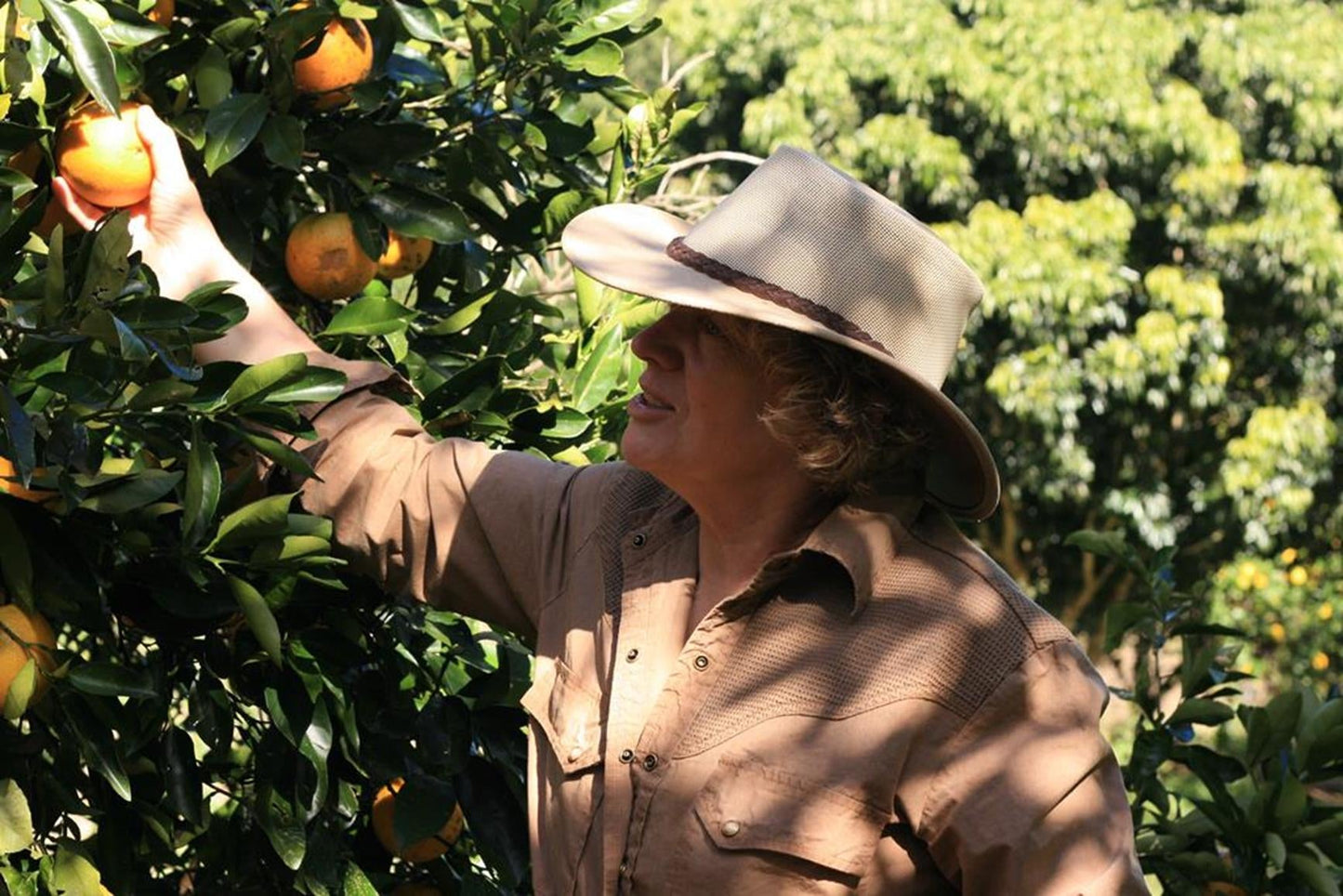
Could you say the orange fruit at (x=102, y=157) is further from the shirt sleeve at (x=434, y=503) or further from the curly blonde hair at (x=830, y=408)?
the curly blonde hair at (x=830, y=408)

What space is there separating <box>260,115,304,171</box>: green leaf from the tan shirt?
279mm

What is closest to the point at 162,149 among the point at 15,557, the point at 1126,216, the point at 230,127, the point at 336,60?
the point at 230,127

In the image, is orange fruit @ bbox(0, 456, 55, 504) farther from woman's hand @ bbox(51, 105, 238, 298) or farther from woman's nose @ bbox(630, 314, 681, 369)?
woman's nose @ bbox(630, 314, 681, 369)

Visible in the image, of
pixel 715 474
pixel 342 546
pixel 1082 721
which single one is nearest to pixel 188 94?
pixel 342 546

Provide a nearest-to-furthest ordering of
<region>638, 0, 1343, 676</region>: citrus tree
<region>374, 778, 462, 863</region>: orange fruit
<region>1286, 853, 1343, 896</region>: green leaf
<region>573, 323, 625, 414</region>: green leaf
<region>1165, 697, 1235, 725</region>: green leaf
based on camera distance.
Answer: <region>374, 778, 462, 863</region>: orange fruit → <region>573, 323, 625, 414</region>: green leaf → <region>1286, 853, 1343, 896</region>: green leaf → <region>1165, 697, 1235, 725</region>: green leaf → <region>638, 0, 1343, 676</region>: citrus tree

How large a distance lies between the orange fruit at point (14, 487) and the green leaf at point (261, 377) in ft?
0.53

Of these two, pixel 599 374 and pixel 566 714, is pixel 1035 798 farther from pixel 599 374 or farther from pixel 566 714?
pixel 599 374

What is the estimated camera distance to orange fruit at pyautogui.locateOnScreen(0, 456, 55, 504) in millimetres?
→ 1486

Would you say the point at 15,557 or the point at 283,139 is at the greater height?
the point at 283,139

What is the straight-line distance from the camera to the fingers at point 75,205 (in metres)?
1.67

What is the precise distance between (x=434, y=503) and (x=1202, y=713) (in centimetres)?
114

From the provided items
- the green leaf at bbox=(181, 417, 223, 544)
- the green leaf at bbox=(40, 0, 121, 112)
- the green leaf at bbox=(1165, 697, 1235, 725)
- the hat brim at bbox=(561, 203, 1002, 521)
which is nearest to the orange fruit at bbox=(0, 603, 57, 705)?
the green leaf at bbox=(181, 417, 223, 544)

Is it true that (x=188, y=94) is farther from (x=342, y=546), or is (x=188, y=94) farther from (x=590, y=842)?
(x=590, y=842)

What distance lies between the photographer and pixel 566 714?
1666 mm
